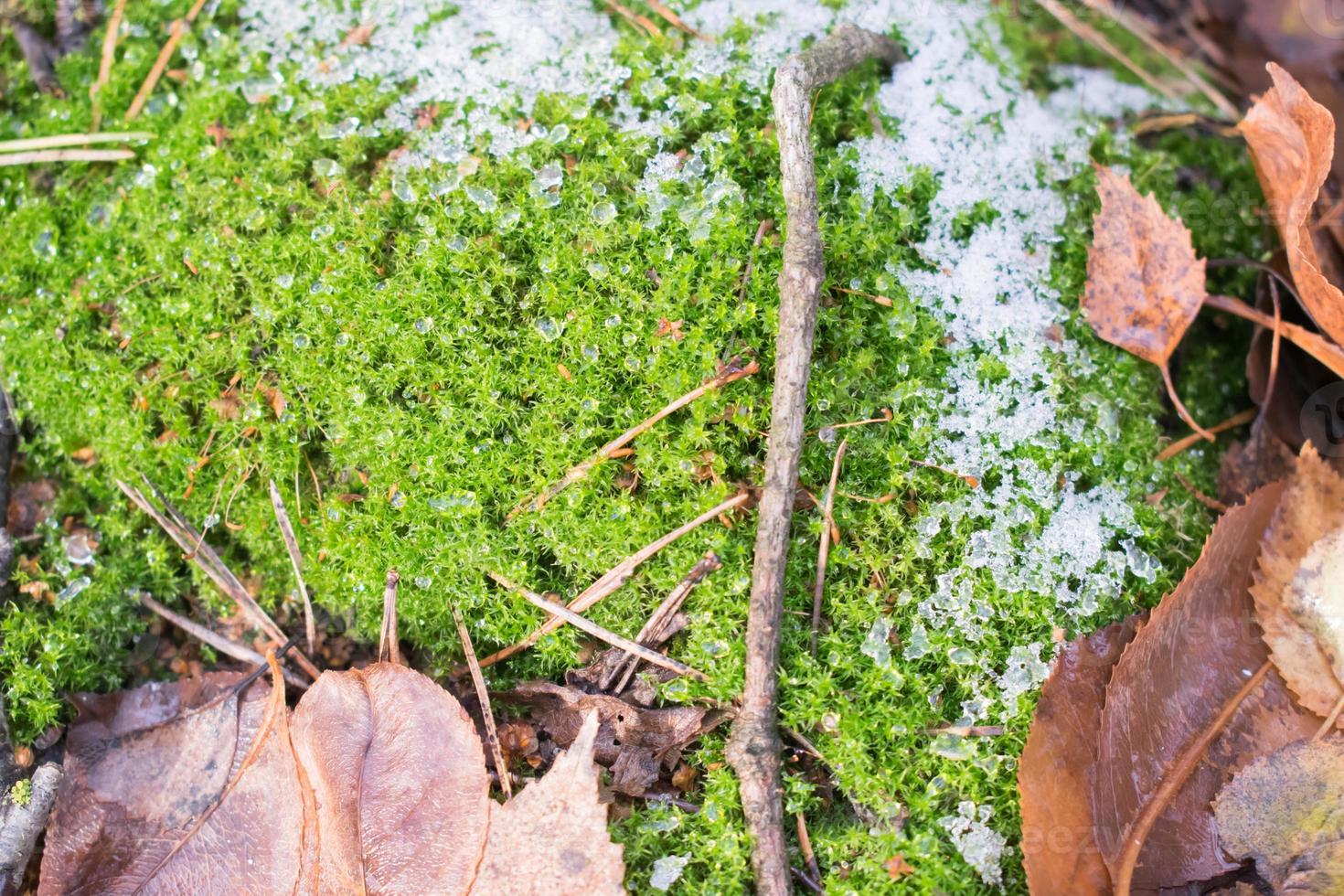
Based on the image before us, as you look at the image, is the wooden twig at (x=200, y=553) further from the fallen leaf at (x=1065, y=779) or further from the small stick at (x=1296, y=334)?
the small stick at (x=1296, y=334)

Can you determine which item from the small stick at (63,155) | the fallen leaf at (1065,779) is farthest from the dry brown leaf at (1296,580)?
the small stick at (63,155)

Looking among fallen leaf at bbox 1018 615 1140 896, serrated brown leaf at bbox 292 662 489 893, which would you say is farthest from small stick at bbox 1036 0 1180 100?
serrated brown leaf at bbox 292 662 489 893

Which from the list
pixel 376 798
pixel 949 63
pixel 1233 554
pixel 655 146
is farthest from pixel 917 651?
pixel 949 63

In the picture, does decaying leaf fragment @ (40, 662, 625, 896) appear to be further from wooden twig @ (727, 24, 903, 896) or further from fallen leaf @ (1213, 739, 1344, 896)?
fallen leaf @ (1213, 739, 1344, 896)

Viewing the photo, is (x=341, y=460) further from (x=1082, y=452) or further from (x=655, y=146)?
(x=1082, y=452)

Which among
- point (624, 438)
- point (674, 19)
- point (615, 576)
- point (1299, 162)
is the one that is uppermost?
point (674, 19)

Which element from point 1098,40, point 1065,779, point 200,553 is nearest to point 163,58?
point 200,553

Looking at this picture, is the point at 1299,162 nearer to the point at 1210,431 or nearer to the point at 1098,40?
the point at 1210,431
